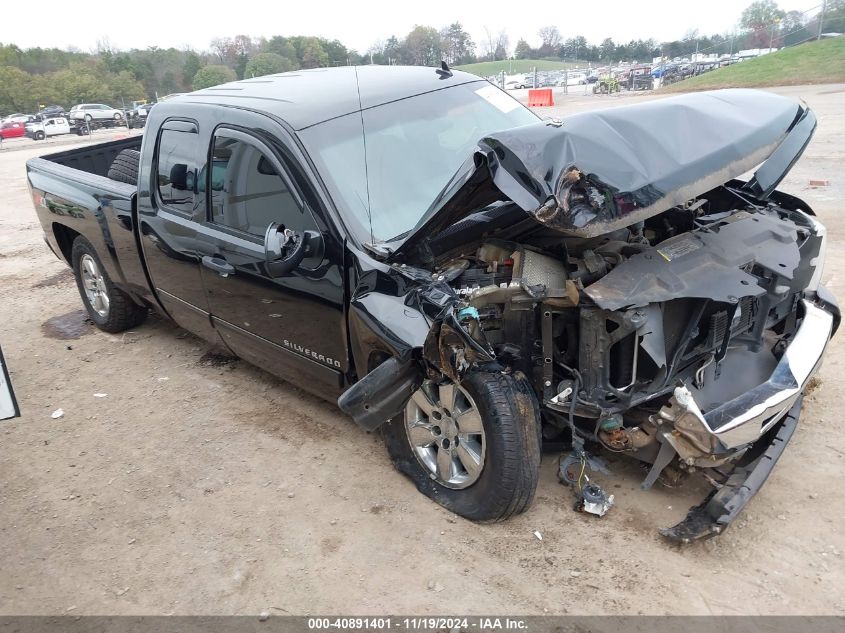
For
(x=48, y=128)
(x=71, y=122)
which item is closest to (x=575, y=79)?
(x=71, y=122)

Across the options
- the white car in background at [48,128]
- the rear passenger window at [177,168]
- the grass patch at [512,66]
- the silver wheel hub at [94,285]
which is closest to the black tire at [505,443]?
the rear passenger window at [177,168]

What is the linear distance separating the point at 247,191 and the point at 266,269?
51 centimetres

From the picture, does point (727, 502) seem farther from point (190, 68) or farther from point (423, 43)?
point (423, 43)

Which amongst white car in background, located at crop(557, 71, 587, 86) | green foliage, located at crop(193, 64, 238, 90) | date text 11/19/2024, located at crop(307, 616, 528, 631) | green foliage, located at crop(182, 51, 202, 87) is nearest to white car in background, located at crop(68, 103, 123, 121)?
green foliage, located at crop(193, 64, 238, 90)

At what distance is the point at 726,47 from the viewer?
49.2 m

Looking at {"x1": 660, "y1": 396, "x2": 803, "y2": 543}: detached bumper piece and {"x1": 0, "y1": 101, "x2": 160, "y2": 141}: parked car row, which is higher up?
{"x1": 0, "y1": 101, "x2": 160, "y2": 141}: parked car row

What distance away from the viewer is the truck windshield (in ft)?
11.2

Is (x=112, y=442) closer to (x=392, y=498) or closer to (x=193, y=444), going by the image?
(x=193, y=444)

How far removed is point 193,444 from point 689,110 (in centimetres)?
335

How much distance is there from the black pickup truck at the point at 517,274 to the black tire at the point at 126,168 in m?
1.42

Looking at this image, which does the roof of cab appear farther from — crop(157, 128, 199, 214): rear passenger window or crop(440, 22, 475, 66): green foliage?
crop(440, 22, 475, 66): green foliage

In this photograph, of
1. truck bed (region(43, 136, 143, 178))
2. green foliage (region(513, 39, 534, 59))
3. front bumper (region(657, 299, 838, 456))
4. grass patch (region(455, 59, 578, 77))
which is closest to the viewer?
front bumper (region(657, 299, 838, 456))

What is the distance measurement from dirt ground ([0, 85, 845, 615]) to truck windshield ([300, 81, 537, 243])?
4.49ft

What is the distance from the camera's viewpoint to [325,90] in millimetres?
4020
